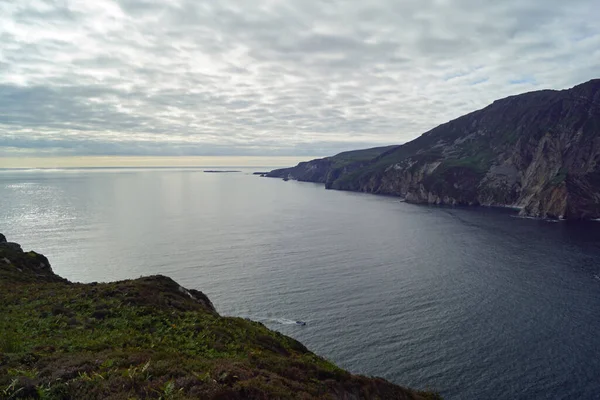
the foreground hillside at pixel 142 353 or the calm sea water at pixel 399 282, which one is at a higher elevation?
the foreground hillside at pixel 142 353

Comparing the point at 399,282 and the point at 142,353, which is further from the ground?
the point at 142,353

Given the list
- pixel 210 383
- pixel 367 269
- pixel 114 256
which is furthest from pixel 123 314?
pixel 114 256

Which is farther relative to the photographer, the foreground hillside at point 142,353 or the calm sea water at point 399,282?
the calm sea water at point 399,282

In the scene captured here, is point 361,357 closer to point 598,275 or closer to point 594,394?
point 594,394

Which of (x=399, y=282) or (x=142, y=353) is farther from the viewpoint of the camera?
(x=399, y=282)
